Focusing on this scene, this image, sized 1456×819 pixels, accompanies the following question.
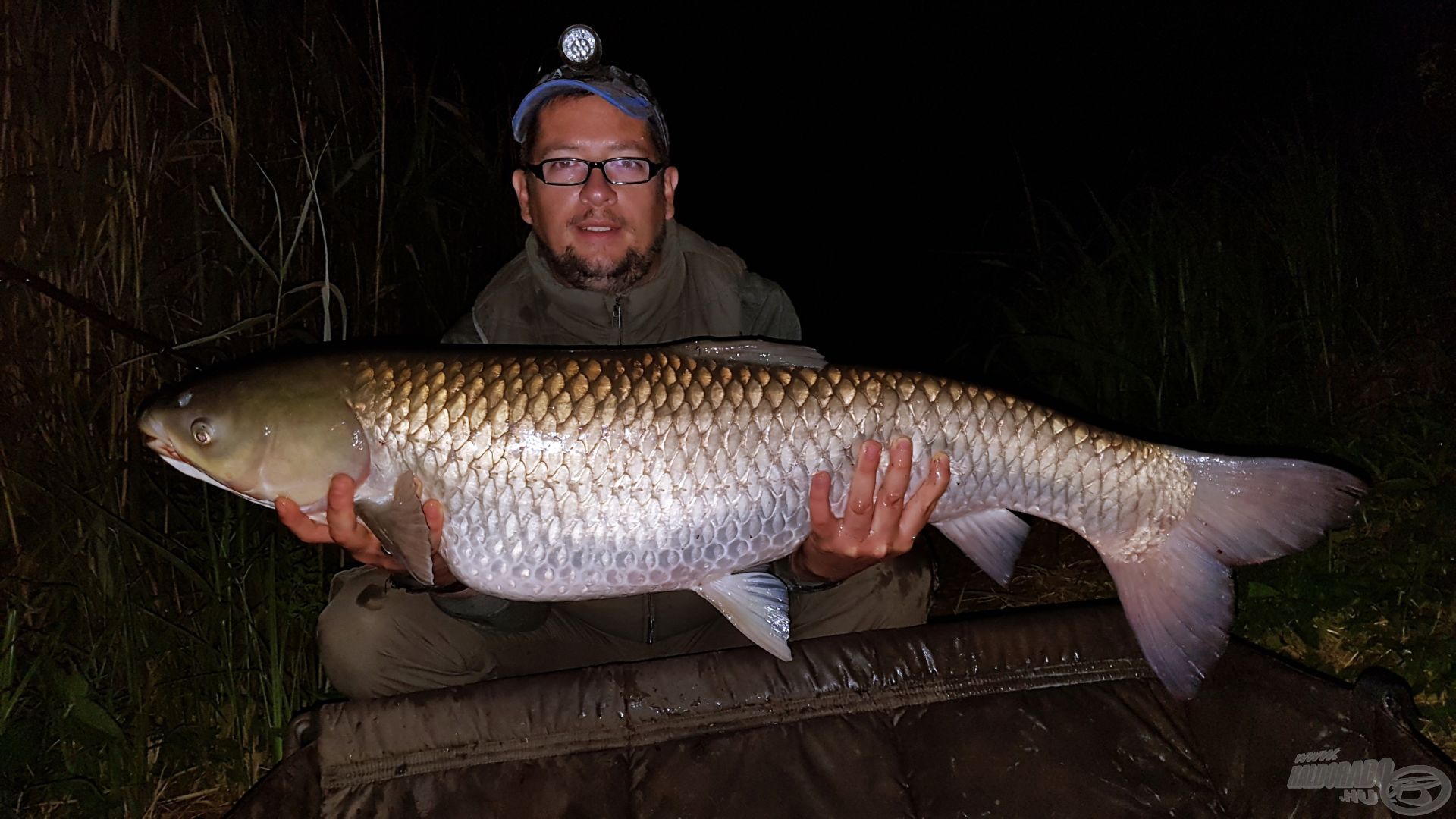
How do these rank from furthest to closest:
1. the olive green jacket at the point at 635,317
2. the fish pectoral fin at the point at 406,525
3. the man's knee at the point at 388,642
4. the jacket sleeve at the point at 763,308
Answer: the jacket sleeve at the point at 763,308, the olive green jacket at the point at 635,317, the man's knee at the point at 388,642, the fish pectoral fin at the point at 406,525

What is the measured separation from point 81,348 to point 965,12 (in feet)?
43.2

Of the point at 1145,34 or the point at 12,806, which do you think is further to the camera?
the point at 1145,34

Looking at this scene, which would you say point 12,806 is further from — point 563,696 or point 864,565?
point 864,565

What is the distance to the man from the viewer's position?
1.83 m

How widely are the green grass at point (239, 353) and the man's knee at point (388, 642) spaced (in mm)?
220

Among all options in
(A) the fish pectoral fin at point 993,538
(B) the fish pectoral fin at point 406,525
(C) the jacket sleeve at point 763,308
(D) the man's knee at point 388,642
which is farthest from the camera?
(C) the jacket sleeve at point 763,308

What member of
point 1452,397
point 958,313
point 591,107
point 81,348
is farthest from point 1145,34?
point 81,348

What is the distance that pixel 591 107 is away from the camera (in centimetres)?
196

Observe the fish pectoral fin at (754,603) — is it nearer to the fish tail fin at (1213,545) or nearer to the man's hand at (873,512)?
the man's hand at (873,512)

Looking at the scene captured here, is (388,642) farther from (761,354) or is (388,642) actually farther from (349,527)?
(761,354)

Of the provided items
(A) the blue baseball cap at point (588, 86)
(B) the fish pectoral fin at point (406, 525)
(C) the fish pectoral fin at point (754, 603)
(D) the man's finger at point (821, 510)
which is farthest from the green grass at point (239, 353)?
(D) the man's finger at point (821, 510)

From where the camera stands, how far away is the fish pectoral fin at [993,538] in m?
1.68

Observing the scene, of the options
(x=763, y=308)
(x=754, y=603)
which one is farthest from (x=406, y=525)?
(x=763, y=308)

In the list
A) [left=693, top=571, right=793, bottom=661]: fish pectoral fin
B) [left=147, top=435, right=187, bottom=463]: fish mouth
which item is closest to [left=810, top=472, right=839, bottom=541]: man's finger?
[left=693, top=571, right=793, bottom=661]: fish pectoral fin
